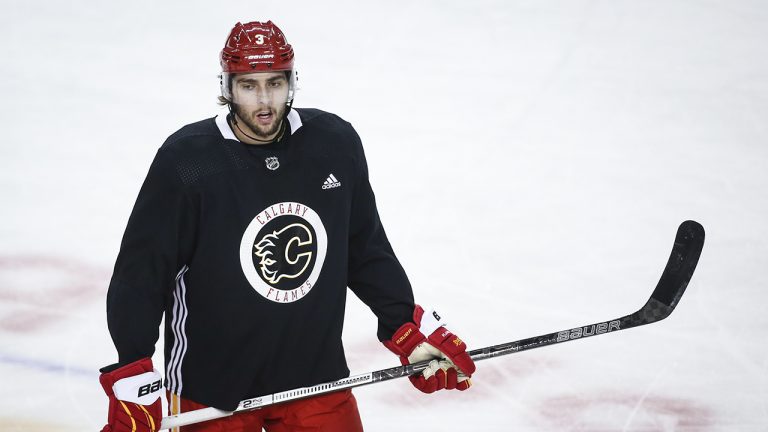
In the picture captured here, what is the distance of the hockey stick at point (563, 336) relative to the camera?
2258 mm

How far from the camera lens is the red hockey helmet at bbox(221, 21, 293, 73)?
7.16ft

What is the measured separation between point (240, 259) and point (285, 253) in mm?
89

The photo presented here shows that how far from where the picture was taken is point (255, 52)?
2.18m

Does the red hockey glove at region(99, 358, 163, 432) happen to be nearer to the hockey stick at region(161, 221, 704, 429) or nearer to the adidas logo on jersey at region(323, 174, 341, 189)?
the hockey stick at region(161, 221, 704, 429)

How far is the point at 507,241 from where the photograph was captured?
390 centimetres

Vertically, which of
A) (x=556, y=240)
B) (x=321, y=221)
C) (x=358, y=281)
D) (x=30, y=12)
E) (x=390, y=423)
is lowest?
(x=390, y=423)

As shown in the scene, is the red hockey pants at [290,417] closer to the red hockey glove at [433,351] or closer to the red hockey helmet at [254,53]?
the red hockey glove at [433,351]

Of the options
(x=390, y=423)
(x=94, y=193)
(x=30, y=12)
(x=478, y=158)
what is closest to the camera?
(x=390, y=423)

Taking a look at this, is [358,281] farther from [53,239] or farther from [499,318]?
[53,239]

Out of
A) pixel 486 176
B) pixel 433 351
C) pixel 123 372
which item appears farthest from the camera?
pixel 486 176

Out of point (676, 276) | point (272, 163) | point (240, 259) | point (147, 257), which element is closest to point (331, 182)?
point (272, 163)

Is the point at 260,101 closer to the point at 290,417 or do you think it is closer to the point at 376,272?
the point at 376,272

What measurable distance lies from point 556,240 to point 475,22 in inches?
68.9

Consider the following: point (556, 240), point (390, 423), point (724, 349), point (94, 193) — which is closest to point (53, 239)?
point (94, 193)
